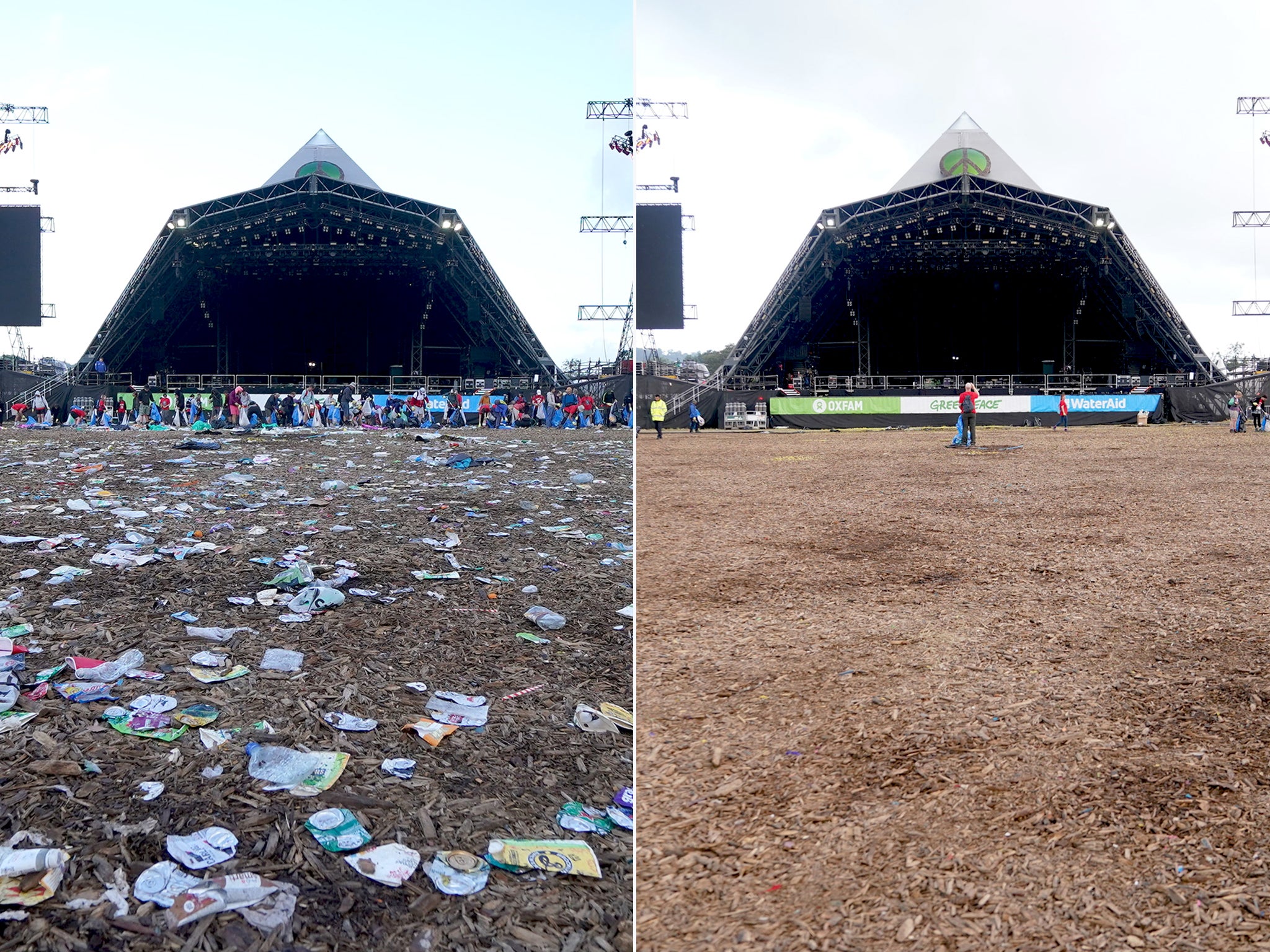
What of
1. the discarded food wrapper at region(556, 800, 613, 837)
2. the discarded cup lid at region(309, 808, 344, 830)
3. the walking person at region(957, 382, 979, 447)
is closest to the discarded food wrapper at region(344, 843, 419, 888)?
the discarded cup lid at region(309, 808, 344, 830)

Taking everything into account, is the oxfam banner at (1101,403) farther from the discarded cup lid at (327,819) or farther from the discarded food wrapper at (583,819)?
the discarded cup lid at (327,819)

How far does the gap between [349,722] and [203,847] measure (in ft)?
2.62

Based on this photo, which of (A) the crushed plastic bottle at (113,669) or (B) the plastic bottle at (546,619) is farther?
(B) the plastic bottle at (546,619)

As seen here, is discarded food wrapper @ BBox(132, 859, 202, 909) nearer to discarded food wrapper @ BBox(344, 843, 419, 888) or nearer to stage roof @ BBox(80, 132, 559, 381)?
discarded food wrapper @ BBox(344, 843, 419, 888)

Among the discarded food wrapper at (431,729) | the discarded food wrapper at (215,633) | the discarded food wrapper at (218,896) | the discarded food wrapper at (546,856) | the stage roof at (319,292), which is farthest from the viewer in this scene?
the stage roof at (319,292)

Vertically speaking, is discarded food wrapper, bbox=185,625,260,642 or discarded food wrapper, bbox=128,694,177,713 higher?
discarded food wrapper, bbox=185,625,260,642

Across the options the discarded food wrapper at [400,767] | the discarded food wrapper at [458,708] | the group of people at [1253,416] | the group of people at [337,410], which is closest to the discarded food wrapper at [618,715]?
the discarded food wrapper at [458,708]

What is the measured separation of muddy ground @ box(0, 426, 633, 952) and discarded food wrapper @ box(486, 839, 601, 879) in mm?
39

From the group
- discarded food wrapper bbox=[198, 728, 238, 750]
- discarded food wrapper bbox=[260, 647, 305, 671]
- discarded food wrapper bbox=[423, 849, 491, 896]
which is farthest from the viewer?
discarded food wrapper bbox=[260, 647, 305, 671]

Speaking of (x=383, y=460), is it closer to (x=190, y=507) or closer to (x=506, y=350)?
(x=190, y=507)

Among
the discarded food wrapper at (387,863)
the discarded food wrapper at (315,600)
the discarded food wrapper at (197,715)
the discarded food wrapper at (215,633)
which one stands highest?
the discarded food wrapper at (315,600)

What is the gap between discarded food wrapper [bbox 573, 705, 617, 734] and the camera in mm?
3098

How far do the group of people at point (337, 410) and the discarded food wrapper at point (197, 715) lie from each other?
73.0 feet

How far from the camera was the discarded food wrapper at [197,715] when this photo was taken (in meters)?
2.92
